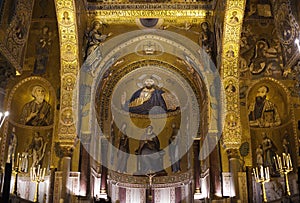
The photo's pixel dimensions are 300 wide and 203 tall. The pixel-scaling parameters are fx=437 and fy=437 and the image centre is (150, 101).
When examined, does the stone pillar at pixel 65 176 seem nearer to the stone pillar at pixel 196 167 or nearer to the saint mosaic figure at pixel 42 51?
the saint mosaic figure at pixel 42 51

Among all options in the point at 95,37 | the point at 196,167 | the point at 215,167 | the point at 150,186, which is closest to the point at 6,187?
the point at 215,167

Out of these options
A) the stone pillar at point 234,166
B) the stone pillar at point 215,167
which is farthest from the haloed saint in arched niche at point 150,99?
the stone pillar at point 234,166

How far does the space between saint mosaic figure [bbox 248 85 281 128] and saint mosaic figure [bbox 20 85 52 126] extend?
6989 mm

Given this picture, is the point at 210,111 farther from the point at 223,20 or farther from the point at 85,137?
the point at 85,137

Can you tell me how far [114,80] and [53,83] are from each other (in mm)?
2529

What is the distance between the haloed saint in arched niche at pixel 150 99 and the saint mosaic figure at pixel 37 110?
3.89 m

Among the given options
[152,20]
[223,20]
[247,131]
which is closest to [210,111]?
[247,131]

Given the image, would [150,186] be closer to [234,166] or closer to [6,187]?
[234,166]

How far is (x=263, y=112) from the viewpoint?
593 inches

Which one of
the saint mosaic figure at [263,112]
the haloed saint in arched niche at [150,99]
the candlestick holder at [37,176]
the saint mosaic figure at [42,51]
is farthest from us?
the haloed saint in arched niche at [150,99]

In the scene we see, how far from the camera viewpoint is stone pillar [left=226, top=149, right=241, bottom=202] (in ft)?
43.4

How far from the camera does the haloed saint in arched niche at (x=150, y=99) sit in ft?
59.8

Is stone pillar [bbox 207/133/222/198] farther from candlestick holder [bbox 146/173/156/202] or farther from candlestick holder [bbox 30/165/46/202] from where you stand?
candlestick holder [bbox 30/165/46/202]

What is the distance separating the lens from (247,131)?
14.6 metres
